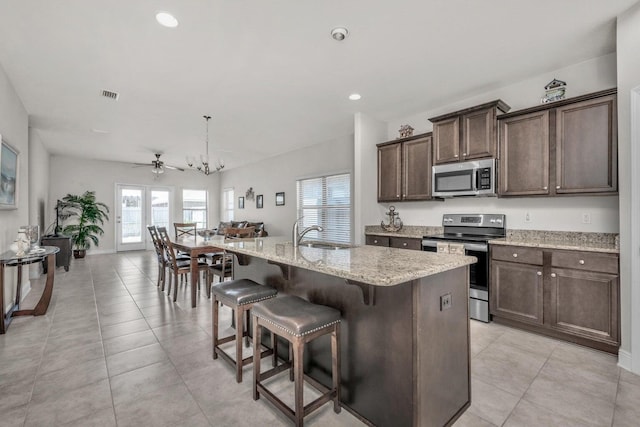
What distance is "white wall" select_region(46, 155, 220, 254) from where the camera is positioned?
7672mm

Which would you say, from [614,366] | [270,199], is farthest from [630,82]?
[270,199]

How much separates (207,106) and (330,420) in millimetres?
4013

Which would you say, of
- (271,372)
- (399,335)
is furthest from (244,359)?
(399,335)

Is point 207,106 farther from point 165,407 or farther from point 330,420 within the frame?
point 330,420

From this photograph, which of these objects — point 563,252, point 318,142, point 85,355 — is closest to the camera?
point 85,355

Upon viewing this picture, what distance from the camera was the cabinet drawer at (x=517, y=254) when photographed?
280 centimetres

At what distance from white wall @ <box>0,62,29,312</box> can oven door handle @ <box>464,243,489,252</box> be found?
483 centimetres

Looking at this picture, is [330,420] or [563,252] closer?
[330,420]

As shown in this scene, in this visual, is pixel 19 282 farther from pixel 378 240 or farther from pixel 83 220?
pixel 83 220

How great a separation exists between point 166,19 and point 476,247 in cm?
360

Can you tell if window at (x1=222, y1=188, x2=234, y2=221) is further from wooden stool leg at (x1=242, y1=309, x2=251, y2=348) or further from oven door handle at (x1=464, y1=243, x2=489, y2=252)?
oven door handle at (x1=464, y1=243, x2=489, y2=252)

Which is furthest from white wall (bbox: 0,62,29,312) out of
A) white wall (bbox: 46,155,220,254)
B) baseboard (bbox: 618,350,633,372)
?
baseboard (bbox: 618,350,633,372)

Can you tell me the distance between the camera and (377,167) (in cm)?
465

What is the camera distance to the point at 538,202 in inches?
128
